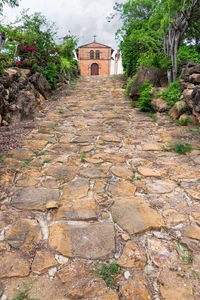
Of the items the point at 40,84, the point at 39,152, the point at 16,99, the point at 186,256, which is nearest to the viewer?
the point at 186,256

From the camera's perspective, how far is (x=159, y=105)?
539 cm

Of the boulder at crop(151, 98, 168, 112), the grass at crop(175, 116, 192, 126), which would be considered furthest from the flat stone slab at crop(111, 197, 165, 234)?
the boulder at crop(151, 98, 168, 112)

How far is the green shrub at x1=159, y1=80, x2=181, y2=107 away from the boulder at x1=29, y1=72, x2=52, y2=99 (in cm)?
A: 447

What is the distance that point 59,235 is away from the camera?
165cm

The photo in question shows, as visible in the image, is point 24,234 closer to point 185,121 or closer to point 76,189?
point 76,189

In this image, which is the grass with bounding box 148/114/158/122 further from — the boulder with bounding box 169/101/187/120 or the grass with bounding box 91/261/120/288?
the grass with bounding box 91/261/120/288

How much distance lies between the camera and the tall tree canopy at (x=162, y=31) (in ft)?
17.6

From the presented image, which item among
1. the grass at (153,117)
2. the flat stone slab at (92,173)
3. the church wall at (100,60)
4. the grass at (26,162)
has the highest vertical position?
the church wall at (100,60)

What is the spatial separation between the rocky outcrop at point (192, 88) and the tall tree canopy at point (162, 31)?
95 cm

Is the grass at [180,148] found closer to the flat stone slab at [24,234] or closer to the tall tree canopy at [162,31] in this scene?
the flat stone slab at [24,234]

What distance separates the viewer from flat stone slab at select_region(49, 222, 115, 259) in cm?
150

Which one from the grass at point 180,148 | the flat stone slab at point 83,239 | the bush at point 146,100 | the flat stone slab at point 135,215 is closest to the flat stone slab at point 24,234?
the flat stone slab at point 83,239

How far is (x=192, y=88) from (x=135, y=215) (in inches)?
163

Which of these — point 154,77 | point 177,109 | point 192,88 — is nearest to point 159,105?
point 177,109
